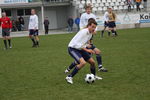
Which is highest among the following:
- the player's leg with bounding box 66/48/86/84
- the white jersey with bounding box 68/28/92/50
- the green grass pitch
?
the white jersey with bounding box 68/28/92/50

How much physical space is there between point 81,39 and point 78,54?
425 millimetres

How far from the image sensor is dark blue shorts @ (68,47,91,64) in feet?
29.5

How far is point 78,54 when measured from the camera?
356 inches

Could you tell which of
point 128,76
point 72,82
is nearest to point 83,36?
point 72,82

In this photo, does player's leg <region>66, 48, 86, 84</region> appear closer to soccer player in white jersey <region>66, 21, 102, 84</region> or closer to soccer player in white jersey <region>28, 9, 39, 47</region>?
soccer player in white jersey <region>66, 21, 102, 84</region>

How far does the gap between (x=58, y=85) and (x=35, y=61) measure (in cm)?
519

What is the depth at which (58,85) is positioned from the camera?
29.3ft

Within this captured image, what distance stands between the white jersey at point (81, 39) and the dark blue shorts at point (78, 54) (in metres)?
0.13

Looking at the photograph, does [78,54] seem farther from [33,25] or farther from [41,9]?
[41,9]

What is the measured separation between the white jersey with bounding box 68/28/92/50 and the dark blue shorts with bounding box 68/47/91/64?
0.42 ft

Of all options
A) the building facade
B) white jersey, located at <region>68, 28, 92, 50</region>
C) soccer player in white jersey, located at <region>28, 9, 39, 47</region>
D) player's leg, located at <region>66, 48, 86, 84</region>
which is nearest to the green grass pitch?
player's leg, located at <region>66, 48, 86, 84</region>

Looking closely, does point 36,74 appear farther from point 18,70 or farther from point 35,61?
point 35,61

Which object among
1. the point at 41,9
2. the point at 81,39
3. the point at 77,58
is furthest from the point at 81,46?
the point at 41,9

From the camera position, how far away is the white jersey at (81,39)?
8844 millimetres
